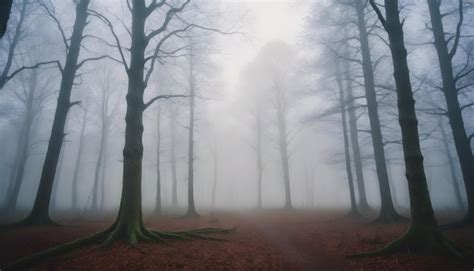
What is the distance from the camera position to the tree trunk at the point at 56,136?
8930 mm

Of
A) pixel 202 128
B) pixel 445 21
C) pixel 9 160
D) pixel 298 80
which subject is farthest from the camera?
pixel 9 160

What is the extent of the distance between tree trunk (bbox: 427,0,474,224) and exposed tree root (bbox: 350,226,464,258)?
4.50 meters

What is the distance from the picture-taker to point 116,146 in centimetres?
4178

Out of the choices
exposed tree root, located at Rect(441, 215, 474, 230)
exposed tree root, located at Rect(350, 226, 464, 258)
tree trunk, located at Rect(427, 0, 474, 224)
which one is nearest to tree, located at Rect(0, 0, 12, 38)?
exposed tree root, located at Rect(350, 226, 464, 258)

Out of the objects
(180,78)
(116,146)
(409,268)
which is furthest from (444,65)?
(116,146)

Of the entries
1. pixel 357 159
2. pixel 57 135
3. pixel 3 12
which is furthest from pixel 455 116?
pixel 57 135

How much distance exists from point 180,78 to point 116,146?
28899mm

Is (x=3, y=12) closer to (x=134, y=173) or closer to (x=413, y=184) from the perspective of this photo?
(x=134, y=173)

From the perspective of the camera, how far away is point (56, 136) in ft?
33.5

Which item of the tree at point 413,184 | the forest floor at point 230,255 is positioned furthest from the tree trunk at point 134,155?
the tree at point 413,184

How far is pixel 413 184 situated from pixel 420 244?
1.32 metres

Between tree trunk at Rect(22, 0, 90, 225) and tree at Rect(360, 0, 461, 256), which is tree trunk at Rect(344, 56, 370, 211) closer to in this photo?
tree at Rect(360, 0, 461, 256)

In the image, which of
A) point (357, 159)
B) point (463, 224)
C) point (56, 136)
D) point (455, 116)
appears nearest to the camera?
point (463, 224)

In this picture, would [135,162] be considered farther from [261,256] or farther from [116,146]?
[116,146]
